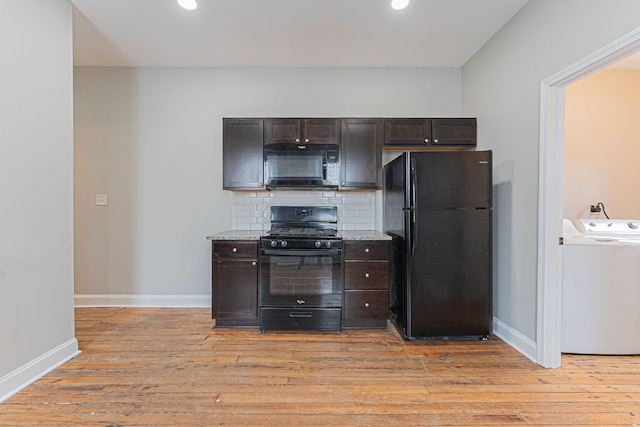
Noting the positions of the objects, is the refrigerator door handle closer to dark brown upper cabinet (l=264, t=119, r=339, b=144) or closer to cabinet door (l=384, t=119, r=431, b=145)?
cabinet door (l=384, t=119, r=431, b=145)

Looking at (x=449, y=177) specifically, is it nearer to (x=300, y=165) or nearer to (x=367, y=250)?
(x=367, y=250)

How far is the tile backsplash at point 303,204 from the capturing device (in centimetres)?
352

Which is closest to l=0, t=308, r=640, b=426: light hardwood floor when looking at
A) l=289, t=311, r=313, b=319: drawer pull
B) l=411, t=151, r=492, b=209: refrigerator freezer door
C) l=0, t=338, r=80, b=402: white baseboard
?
l=0, t=338, r=80, b=402: white baseboard

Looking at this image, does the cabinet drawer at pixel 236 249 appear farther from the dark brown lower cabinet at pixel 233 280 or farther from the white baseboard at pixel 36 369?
the white baseboard at pixel 36 369

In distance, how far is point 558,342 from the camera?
2.23 meters

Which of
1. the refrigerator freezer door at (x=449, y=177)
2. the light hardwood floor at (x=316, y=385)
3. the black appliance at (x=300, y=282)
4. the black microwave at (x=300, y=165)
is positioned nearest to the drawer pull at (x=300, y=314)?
the black appliance at (x=300, y=282)

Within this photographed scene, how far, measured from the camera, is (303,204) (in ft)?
11.6

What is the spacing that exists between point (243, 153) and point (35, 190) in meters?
1.64

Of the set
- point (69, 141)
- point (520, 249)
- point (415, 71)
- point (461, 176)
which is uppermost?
point (415, 71)

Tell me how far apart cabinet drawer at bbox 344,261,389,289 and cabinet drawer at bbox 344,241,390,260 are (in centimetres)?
7

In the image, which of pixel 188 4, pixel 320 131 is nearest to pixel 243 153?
pixel 320 131

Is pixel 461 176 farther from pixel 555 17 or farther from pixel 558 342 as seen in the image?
pixel 558 342

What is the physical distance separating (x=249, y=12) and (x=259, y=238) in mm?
1917

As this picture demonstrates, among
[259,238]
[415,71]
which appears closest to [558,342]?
[259,238]
